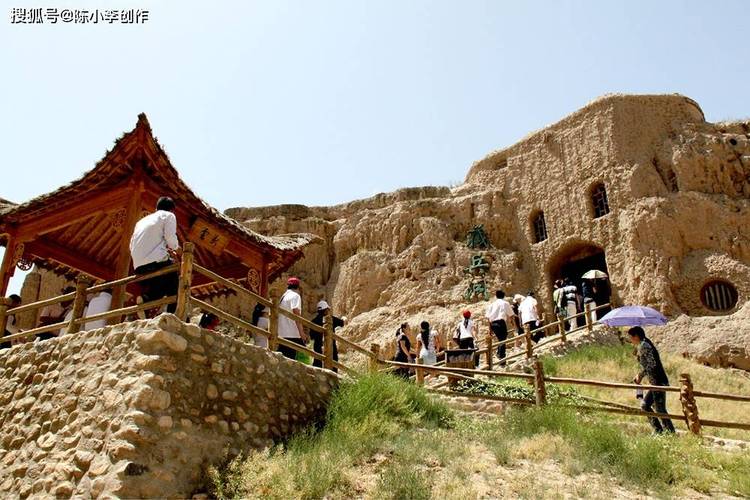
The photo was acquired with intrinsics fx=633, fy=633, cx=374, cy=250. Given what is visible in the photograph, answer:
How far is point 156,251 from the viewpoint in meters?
8.04

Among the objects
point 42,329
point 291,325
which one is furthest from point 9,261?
point 291,325

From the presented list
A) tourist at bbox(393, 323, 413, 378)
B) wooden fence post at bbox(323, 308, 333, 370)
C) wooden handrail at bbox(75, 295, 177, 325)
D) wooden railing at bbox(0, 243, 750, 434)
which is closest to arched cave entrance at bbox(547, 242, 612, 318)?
tourist at bbox(393, 323, 413, 378)

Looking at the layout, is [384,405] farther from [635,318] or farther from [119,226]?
[635,318]

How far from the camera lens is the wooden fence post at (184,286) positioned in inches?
291

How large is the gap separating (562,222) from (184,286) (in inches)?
771

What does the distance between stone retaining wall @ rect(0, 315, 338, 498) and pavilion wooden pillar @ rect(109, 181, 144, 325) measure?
84 cm

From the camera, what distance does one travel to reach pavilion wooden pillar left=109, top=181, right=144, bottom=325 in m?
8.59

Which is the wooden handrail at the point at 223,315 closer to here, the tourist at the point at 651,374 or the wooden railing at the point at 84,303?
the wooden railing at the point at 84,303

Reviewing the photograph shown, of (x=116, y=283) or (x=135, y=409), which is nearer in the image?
(x=135, y=409)

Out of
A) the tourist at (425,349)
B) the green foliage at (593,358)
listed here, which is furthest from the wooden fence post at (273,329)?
the green foliage at (593,358)

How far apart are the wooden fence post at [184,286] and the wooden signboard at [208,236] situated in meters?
3.61

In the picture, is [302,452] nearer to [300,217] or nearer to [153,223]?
[153,223]

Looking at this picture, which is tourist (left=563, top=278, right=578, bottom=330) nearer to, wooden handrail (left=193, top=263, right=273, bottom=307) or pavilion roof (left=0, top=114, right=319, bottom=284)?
pavilion roof (left=0, top=114, right=319, bottom=284)

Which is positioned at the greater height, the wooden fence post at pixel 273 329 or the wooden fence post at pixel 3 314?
the wooden fence post at pixel 3 314
